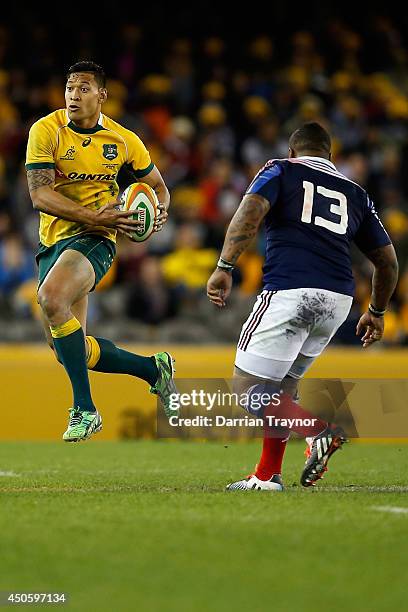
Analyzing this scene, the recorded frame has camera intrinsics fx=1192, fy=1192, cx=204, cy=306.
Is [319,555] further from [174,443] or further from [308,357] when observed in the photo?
[174,443]

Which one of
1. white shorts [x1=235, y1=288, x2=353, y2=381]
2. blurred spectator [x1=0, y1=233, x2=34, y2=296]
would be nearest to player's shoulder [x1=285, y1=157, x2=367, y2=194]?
white shorts [x1=235, y1=288, x2=353, y2=381]

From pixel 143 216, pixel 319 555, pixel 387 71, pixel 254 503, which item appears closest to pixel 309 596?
pixel 319 555

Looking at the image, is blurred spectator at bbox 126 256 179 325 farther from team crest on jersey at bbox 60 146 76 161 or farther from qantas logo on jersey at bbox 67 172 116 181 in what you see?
team crest on jersey at bbox 60 146 76 161

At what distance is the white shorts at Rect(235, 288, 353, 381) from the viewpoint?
20.8 feet

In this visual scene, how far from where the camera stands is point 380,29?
18.8 m

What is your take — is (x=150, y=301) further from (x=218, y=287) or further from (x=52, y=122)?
(x=218, y=287)

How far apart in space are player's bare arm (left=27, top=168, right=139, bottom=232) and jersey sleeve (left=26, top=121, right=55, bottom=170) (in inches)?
1.4

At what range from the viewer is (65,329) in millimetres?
6883

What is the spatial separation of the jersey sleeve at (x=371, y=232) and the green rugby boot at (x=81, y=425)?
5.95ft

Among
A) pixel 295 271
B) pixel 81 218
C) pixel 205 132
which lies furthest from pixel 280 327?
pixel 205 132

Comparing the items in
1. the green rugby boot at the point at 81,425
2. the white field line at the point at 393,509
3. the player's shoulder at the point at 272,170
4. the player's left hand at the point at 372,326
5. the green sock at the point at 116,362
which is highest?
the player's shoulder at the point at 272,170

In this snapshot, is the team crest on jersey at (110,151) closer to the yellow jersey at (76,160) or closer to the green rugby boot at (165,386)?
the yellow jersey at (76,160)

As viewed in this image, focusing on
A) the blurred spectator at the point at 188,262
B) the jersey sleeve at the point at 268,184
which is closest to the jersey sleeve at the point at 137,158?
the jersey sleeve at the point at 268,184

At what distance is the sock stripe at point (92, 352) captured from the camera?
7242 millimetres
